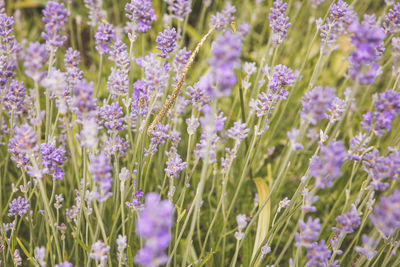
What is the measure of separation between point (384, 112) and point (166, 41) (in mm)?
1004

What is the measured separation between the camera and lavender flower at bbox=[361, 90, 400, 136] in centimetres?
126

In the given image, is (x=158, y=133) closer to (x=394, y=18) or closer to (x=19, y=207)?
(x=19, y=207)

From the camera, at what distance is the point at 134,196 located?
5.77ft

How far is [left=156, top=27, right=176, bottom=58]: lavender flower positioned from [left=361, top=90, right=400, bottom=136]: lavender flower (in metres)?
0.94

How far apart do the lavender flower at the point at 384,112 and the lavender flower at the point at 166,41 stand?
943 mm

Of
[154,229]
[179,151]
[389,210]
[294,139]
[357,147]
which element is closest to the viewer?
[154,229]

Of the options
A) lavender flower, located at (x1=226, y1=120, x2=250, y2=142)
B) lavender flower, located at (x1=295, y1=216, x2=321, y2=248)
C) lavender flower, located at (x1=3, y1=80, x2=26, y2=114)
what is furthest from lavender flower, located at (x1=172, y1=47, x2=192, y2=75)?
lavender flower, located at (x1=295, y1=216, x2=321, y2=248)

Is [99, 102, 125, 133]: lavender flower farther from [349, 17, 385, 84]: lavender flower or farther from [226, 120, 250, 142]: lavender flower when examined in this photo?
[349, 17, 385, 84]: lavender flower

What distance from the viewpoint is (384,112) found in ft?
4.27

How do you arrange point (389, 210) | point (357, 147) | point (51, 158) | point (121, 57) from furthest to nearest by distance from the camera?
point (121, 57)
point (51, 158)
point (357, 147)
point (389, 210)

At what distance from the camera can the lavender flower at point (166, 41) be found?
5.68 feet

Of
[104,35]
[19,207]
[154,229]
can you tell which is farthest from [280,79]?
[19,207]

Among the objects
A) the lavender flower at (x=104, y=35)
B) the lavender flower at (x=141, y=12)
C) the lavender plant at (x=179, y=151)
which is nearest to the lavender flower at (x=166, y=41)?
the lavender plant at (x=179, y=151)

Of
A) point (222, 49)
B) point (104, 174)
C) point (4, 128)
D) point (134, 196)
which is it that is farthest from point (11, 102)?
point (222, 49)
